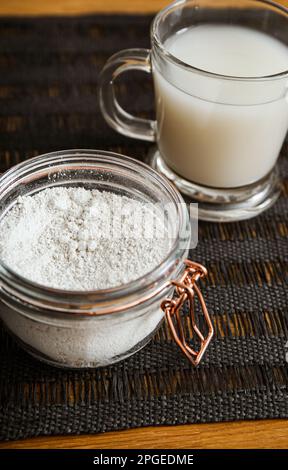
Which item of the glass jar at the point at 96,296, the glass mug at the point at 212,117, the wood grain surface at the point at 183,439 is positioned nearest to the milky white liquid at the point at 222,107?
the glass mug at the point at 212,117

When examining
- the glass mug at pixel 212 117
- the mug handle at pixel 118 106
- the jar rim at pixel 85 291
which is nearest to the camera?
the jar rim at pixel 85 291

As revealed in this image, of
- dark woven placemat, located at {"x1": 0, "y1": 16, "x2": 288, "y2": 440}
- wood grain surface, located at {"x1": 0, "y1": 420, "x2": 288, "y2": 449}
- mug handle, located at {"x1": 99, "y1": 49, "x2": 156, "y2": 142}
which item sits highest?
mug handle, located at {"x1": 99, "y1": 49, "x2": 156, "y2": 142}

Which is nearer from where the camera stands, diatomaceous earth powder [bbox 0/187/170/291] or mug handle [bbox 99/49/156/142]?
diatomaceous earth powder [bbox 0/187/170/291]

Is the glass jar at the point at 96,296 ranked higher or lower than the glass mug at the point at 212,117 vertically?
lower

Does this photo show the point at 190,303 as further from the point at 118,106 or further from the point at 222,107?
the point at 118,106

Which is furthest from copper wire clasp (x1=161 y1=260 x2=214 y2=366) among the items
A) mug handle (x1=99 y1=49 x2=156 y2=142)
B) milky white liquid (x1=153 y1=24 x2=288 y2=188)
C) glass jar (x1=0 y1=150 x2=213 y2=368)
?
mug handle (x1=99 y1=49 x2=156 y2=142)

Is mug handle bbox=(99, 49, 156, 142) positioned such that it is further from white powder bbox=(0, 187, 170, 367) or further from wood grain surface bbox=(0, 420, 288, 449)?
wood grain surface bbox=(0, 420, 288, 449)

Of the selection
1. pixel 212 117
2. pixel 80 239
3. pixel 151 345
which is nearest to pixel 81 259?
pixel 80 239

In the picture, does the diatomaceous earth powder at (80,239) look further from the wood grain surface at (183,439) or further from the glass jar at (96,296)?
the wood grain surface at (183,439)

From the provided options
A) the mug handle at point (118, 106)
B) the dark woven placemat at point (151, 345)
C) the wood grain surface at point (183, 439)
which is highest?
the mug handle at point (118, 106)
